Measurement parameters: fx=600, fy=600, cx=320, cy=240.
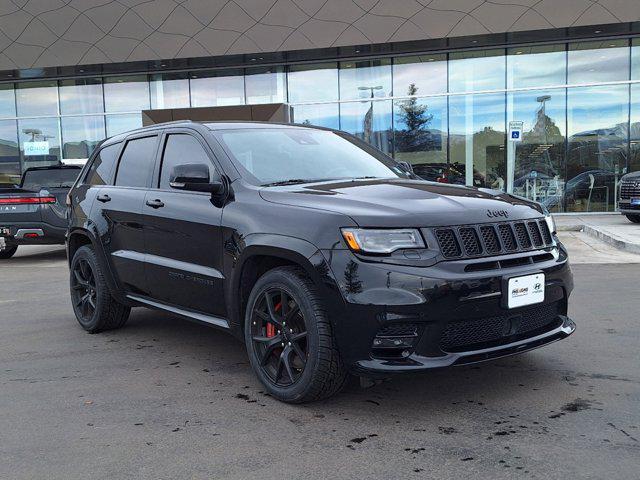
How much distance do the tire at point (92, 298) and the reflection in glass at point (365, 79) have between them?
50.3 ft

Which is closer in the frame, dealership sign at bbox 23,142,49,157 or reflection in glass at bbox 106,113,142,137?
reflection in glass at bbox 106,113,142,137

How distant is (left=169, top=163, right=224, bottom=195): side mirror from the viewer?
3895 millimetres

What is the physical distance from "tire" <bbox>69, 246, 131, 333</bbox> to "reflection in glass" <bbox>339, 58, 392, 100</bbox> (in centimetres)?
1534

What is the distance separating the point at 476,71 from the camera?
18.8 m

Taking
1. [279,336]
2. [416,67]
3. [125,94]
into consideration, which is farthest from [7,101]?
[279,336]

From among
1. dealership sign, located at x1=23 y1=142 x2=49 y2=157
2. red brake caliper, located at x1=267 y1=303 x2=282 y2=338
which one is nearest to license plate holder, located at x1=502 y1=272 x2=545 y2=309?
red brake caliper, located at x1=267 y1=303 x2=282 y2=338

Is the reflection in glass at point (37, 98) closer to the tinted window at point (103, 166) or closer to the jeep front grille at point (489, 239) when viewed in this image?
the tinted window at point (103, 166)

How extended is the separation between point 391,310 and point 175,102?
19577mm

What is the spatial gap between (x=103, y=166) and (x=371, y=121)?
15030 millimetres

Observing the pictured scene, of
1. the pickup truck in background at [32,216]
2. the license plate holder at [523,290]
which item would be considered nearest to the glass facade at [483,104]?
the pickup truck in background at [32,216]

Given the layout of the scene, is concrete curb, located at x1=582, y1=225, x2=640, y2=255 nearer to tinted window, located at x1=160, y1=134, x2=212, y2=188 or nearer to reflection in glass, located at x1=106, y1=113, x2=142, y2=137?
tinted window, located at x1=160, y1=134, x2=212, y2=188

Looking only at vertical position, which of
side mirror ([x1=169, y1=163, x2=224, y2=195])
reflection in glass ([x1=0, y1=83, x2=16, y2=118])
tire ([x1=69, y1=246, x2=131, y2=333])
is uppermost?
reflection in glass ([x1=0, y1=83, x2=16, y2=118])

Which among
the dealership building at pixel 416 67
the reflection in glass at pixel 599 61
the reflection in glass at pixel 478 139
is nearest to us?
the dealership building at pixel 416 67

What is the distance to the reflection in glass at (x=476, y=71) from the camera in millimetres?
18656
